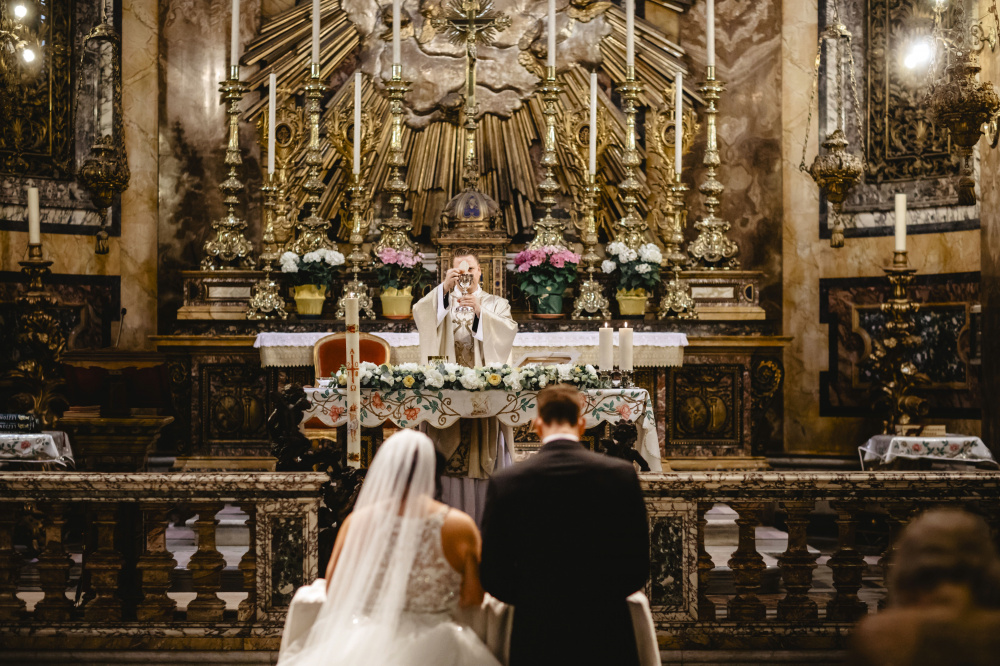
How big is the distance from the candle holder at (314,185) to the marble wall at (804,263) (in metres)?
4.44

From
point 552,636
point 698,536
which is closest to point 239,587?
point 698,536

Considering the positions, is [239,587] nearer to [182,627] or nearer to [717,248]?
[182,627]

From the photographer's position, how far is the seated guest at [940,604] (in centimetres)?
203

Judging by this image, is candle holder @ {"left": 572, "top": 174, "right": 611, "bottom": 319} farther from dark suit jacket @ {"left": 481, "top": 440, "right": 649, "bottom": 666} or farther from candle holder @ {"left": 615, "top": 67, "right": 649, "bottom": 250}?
dark suit jacket @ {"left": 481, "top": 440, "right": 649, "bottom": 666}

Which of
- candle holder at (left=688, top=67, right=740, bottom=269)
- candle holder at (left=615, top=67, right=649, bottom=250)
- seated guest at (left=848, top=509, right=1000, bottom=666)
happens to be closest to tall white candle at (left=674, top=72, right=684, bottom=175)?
candle holder at (left=688, top=67, right=740, bottom=269)

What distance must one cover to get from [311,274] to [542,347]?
83.9 inches

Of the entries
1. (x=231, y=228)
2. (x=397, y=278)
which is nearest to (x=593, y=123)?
(x=397, y=278)

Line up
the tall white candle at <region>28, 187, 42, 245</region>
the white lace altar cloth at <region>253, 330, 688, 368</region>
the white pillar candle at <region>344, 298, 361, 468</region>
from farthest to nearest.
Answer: the white lace altar cloth at <region>253, 330, 688, 368</region> → the tall white candle at <region>28, 187, 42, 245</region> → the white pillar candle at <region>344, 298, 361, 468</region>

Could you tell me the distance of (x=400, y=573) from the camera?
334 centimetres

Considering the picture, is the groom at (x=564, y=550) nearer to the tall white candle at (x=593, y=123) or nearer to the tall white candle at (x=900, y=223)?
the tall white candle at (x=900, y=223)

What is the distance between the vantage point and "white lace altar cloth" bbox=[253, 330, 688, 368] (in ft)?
27.1

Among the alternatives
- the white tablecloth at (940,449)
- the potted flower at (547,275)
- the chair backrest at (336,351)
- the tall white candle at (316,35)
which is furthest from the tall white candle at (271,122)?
the white tablecloth at (940,449)

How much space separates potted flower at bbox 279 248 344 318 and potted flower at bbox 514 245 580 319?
5.30ft

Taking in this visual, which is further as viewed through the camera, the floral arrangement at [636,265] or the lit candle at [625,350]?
the floral arrangement at [636,265]
